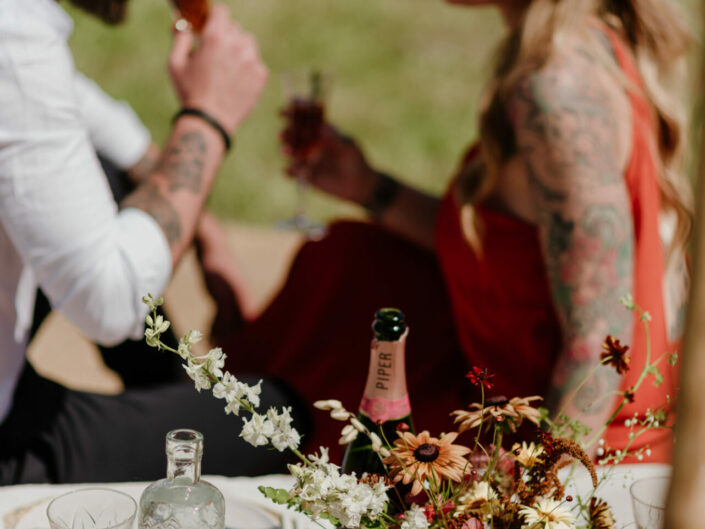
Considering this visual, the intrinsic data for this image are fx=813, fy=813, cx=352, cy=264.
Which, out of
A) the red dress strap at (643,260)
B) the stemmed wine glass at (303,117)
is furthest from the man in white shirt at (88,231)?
the red dress strap at (643,260)

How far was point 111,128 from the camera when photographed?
197 cm

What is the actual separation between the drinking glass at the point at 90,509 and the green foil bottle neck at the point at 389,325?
11.9 inches

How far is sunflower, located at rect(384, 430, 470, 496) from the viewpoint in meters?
0.65

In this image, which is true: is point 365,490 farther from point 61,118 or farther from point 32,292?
point 32,292

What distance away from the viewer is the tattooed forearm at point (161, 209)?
1359 mm

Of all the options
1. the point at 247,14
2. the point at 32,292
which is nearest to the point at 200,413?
the point at 32,292

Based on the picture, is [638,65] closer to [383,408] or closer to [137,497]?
[383,408]

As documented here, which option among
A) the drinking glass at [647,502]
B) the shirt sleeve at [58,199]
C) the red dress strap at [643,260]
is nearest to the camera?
the drinking glass at [647,502]

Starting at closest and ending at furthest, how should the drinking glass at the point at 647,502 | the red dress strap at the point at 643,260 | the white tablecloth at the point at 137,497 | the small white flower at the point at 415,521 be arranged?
the small white flower at the point at 415,521 < the drinking glass at the point at 647,502 < the white tablecloth at the point at 137,497 < the red dress strap at the point at 643,260

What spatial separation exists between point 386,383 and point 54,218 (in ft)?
1.94

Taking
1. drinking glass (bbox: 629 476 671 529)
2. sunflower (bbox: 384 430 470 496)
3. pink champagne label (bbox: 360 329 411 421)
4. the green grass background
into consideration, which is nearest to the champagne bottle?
pink champagne label (bbox: 360 329 411 421)

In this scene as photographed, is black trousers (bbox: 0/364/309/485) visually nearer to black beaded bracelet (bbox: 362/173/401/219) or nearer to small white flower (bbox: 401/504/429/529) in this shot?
black beaded bracelet (bbox: 362/173/401/219)

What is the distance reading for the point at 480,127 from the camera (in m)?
1.60

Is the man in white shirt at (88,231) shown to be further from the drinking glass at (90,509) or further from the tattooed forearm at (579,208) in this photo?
the tattooed forearm at (579,208)
